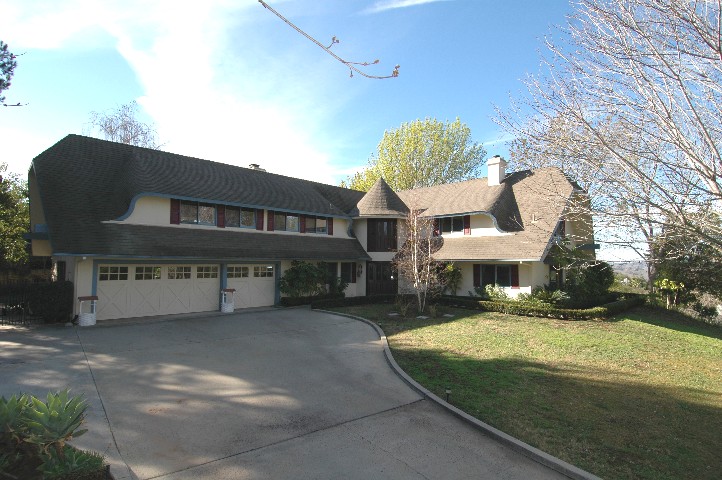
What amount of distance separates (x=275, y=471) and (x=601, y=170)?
6.64m

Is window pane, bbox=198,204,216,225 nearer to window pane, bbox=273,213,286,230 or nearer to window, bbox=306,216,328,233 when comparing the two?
window pane, bbox=273,213,286,230

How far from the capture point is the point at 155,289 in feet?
52.3

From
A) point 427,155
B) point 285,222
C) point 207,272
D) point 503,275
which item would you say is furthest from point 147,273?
point 427,155

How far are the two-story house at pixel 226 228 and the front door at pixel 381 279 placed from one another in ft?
0.30

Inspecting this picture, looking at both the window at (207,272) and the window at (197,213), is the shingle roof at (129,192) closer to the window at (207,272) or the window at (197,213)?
the window at (197,213)

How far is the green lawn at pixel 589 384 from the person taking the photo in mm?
5805

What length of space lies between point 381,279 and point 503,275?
7500mm

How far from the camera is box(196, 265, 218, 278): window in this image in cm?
1733

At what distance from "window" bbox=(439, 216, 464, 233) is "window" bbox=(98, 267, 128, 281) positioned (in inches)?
703

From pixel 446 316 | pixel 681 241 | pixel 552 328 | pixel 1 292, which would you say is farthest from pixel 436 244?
pixel 1 292

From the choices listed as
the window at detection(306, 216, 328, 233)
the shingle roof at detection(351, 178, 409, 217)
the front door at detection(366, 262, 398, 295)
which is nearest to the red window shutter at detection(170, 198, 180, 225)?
the window at detection(306, 216, 328, 233)

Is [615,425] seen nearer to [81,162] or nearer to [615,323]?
[615,323]

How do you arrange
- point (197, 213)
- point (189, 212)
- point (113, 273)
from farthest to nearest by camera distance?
point (197, 213) → point (189, 212) → point (113, 273)

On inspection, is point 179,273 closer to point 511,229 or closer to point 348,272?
point 348,272
